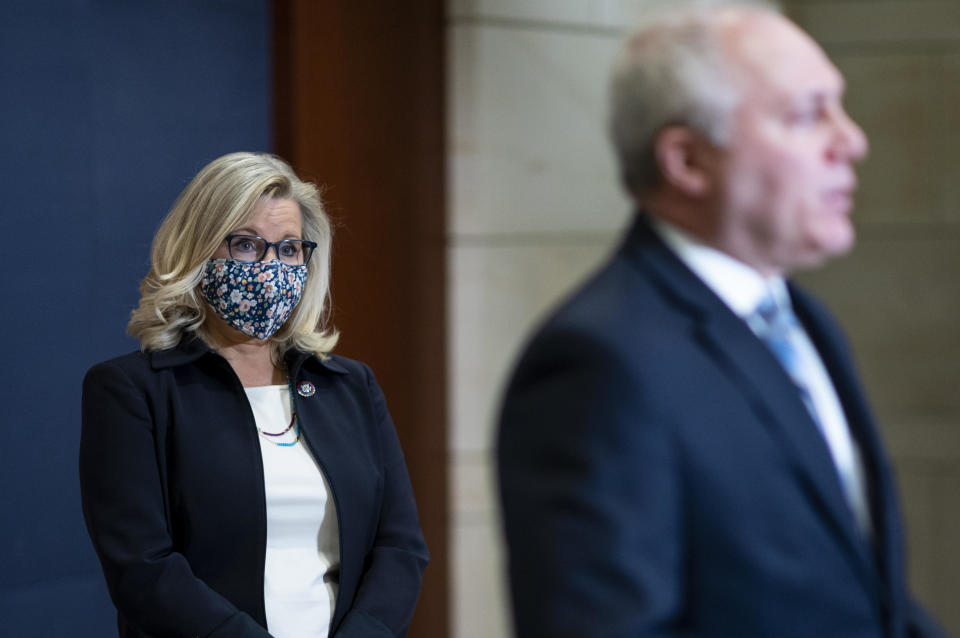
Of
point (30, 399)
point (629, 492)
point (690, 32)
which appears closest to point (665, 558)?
point (629, 492)

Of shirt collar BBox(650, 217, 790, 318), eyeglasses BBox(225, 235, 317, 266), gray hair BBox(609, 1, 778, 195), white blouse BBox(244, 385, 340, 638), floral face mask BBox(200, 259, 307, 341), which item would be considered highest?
gray hair BBox(609, 1, 778, 195)

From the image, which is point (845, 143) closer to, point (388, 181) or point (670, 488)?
point (670, 488)

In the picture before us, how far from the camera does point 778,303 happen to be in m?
1.47

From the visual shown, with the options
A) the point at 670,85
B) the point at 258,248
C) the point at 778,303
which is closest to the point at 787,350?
the point at 778,303

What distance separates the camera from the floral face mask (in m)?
2.39

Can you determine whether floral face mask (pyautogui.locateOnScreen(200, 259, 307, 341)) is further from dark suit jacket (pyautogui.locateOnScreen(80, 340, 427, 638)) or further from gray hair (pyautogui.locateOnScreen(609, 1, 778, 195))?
gray hair (pyautogui.locateOnScreen(609, 1, 778, 195))

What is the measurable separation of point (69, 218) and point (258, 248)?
121cm

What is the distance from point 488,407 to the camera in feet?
13.7

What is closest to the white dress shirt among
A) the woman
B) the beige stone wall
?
the woman

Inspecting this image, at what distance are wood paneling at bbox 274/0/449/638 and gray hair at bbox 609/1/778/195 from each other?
2.64 meters

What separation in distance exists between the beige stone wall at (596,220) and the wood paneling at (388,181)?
0.27 ft

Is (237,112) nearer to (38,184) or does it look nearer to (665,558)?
(38,184)

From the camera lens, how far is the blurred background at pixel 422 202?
3.33 metres

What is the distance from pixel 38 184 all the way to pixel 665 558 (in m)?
2.66
